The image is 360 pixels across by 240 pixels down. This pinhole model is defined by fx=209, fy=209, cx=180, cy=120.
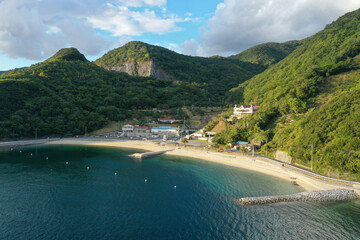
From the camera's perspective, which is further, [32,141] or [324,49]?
[324,49]

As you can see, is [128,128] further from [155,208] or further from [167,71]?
[167,71]

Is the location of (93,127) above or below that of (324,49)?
below

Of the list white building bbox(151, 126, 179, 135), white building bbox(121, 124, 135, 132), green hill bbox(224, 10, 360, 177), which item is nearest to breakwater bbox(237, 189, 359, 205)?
green hill bbox(224, 10, 360, 177)

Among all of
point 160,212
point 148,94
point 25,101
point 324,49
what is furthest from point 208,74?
point 160,212

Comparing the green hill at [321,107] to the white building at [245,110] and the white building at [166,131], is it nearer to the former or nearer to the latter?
the white building at [245,110]

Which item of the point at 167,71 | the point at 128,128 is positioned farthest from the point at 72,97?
the point at 167,71

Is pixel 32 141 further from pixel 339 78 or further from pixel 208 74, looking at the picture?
pixel 208 74

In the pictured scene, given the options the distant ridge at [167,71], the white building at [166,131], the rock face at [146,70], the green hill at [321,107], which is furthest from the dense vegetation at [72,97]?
the green hill at [321,107]
